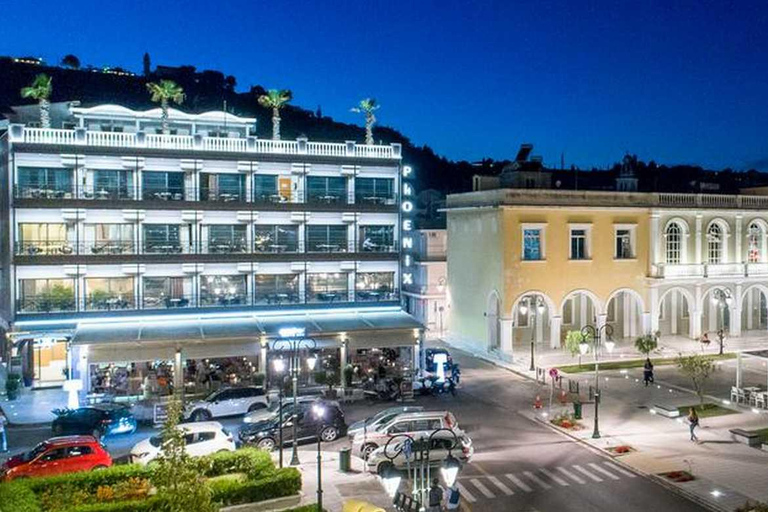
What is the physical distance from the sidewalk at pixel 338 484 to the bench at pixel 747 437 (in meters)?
15.7

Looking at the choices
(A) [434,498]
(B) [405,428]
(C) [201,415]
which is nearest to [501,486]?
(B) [405,428]

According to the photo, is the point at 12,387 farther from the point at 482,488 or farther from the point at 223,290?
the point at 482,488

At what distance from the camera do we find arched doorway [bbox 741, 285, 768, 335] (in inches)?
2324

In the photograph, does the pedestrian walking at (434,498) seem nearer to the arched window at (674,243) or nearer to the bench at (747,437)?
the bench at (747,437)

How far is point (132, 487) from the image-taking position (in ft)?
76.2

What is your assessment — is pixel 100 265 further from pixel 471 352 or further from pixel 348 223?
pixel 471 352

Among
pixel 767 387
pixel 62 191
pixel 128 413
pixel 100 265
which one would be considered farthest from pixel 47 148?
pixel 767 387

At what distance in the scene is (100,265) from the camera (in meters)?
41.3

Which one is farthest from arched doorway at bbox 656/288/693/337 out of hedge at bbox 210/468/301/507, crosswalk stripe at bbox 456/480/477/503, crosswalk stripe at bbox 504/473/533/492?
hedge at bbox 210/468/301/507

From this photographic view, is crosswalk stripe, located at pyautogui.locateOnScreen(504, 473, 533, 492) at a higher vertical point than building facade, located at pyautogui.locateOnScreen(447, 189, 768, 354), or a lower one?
lower

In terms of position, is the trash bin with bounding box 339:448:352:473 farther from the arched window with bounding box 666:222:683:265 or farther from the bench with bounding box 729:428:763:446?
the arched window with bounding box 666:222:683:265

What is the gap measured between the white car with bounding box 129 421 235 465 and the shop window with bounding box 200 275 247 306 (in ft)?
49.7

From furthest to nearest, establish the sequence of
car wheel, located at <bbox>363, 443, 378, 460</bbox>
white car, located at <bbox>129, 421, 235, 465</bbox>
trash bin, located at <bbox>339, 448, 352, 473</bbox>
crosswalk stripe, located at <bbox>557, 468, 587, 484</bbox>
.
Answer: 1. car wheel, located at <bbox>363, 443, 378, 460</bbox>
2. white car, located at <bbox>129, 421, 235, 465</bbox>
3. trash bin, located at <bbox>339, 448, 352, 473</bbox>
4. crosswalk stripe, located at <bbox>557, 468, 587, 484</bbox>

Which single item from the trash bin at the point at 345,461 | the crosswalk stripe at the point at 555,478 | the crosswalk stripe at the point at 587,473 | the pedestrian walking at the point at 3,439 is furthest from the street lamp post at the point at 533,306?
the pedestrian walking at the point at 3,439
